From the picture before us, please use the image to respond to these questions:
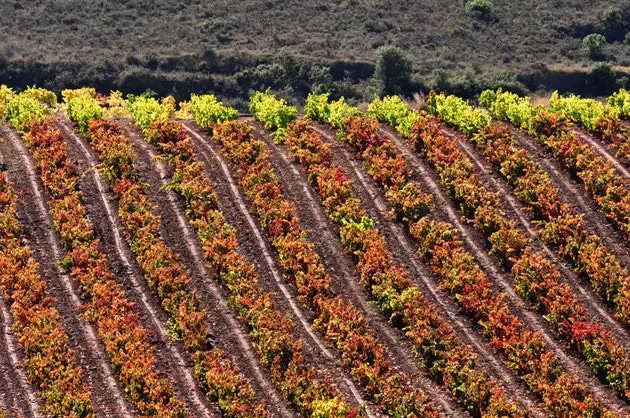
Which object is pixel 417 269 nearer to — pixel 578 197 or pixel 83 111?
pixel 578 197

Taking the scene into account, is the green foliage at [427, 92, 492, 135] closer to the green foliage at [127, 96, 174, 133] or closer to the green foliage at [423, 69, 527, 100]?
the green foliage at [127, 96, 174, 133]

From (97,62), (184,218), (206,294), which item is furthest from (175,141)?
(97,62)

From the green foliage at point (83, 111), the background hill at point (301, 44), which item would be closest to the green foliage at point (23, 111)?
the green foliage at point (83, 111)

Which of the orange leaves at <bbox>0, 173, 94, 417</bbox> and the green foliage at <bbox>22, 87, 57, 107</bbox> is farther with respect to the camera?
the green foliage at <bbox>22, 87, 57, 107</bbox>

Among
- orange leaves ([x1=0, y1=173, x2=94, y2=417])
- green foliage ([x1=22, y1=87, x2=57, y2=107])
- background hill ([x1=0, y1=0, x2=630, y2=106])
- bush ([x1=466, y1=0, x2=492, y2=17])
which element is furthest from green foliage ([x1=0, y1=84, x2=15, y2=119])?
bush ([x1=466, y1=0, x2=492, y2=17])

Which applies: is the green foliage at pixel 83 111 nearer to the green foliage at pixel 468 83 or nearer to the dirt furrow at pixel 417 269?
the dirt furrow at pixel 417 269

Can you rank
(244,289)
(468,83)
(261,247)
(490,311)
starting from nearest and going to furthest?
(490,311) → (244,289) → (261,247) → (468,83)

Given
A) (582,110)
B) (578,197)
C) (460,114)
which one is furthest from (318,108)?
(578,197)
